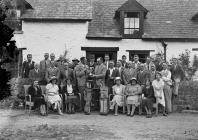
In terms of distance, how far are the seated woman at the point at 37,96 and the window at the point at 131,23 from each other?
947 centimetres

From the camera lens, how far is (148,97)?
50.0 feet

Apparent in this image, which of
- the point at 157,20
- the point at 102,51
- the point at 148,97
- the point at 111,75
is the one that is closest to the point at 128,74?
the point at 111,75

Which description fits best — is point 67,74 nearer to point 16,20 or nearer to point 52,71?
point 52,71

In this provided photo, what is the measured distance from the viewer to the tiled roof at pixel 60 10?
2273 cm

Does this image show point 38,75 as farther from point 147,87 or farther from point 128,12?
point 128,12

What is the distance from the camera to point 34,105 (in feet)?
49.3

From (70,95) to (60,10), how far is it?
8818 millimetres

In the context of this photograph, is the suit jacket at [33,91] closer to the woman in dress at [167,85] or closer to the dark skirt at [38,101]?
the dark skirt at [38,101]

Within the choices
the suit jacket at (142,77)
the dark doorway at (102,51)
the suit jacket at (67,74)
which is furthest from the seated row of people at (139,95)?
the dark doorway at (102,51)

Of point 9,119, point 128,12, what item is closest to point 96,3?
point 128,12

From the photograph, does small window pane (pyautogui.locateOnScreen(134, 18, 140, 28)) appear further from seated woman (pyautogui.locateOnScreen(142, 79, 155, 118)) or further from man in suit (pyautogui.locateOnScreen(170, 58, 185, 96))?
seated woman (pyautogui.locateOnScreen(142, 79, 155, 118))

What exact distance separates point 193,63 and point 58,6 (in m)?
7.89

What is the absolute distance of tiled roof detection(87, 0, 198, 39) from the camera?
A: 2327cm

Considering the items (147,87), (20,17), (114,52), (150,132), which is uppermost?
(20,17)
